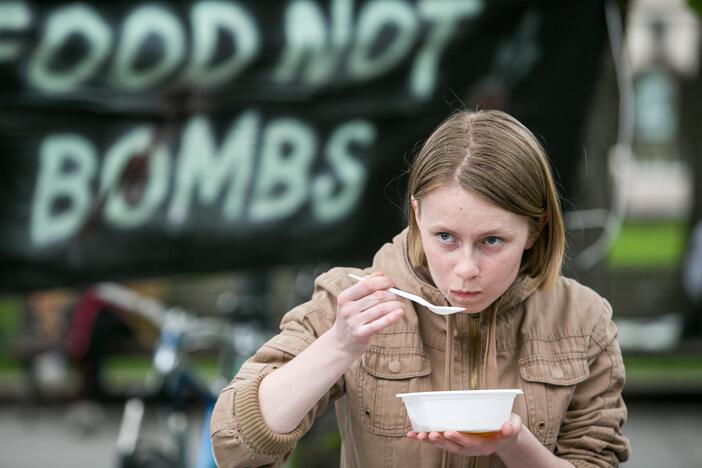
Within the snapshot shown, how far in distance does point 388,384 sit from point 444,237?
31 cm

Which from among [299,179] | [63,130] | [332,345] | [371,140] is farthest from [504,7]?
[332,345]

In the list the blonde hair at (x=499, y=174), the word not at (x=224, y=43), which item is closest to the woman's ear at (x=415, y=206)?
the blonde hair at (x=499, y=174)

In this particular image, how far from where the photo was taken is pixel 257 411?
71.9 inches

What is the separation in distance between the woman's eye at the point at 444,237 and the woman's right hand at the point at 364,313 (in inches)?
5.3

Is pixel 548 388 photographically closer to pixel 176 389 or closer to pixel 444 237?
pixel 444 237

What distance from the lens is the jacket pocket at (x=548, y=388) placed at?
6.30 feet

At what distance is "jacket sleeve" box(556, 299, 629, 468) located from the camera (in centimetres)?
196

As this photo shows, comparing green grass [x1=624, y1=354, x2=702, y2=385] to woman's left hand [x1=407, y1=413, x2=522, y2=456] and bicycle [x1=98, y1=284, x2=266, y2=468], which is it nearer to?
bicycle [x1=98, y1=284, x2=266, y2=468]

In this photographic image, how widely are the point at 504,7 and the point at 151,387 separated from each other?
234cm

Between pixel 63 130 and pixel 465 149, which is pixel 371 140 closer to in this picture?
pixel 63 130

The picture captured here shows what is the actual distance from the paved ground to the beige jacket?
18.2 feet

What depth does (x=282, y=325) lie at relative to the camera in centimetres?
200

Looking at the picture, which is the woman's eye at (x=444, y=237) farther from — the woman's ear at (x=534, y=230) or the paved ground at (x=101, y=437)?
the paved ground at (x=101, y=437)

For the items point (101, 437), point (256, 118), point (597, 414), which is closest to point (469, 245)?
point (597, 414)
